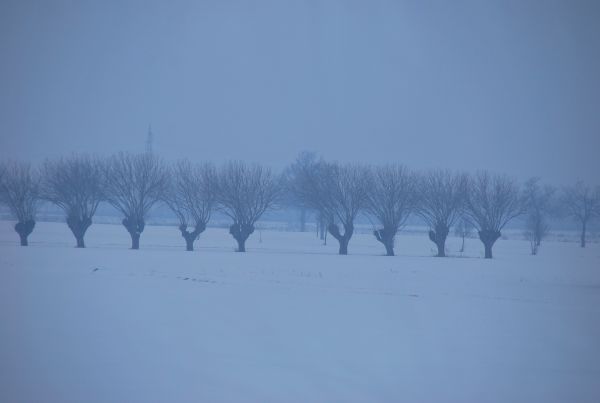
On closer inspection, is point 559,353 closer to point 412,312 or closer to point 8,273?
point 412,312

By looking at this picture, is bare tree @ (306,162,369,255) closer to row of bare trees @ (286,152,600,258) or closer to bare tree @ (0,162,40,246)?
row of bare trees @ (286,152,600,258)

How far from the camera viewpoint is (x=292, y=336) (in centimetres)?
1444

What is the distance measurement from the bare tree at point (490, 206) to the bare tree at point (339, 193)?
9708 mm

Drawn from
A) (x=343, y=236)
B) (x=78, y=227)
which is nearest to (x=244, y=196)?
(x=343, y=236)

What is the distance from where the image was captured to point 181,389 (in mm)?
10195

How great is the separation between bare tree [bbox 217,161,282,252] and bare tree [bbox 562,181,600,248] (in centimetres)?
3402

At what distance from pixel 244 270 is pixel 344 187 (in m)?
21.5

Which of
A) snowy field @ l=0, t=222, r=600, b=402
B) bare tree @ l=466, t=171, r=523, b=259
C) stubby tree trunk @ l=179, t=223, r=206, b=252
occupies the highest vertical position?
bare tree @ l=466, t=171, r=523, b=259

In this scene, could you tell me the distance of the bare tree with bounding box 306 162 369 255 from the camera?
157ft

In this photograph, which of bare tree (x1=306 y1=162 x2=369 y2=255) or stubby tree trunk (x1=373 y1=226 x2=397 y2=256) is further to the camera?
bare tree (x1=306 y1=162 x2=369 y2=255)

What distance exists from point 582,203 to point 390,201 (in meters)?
29.9

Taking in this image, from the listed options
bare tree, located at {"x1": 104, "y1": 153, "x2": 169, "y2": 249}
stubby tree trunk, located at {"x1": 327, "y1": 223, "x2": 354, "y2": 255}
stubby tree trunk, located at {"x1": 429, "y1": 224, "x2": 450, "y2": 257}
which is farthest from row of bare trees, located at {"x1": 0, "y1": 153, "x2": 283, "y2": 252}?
stubby tree trunk, located at {"x1": 429, "y1": 224, "x2": 450, "y2": 257}

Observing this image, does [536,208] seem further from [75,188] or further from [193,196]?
[75,188]

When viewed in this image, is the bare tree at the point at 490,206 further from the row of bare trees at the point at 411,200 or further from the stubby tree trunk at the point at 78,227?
the stubby tree trunk at the point at 78,227
